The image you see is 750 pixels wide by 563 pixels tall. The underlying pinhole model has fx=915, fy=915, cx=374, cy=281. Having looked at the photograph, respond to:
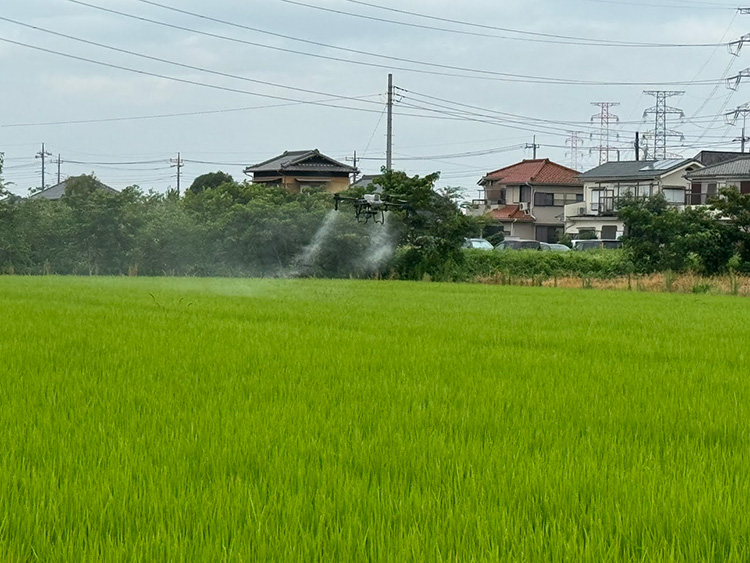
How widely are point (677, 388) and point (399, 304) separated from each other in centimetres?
984

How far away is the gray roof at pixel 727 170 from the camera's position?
4300 cm

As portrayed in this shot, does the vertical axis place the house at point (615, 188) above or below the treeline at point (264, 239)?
above

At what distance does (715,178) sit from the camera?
145 feet

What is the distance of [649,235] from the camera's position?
2717cm

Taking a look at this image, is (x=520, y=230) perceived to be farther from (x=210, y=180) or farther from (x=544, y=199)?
(x=210, y=180)

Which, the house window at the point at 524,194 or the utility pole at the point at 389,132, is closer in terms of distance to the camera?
the utility pole at the point at 389,132

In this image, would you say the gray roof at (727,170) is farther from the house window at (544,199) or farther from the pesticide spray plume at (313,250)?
the pesticide spray plume at (313,250)

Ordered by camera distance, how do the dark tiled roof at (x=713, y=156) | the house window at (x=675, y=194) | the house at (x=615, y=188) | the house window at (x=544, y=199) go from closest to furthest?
the house window at (x=675, y=194)
the house at (x=615, y=188)
the dark tiled roof at (x=713, y=156)
the house window at (x=544, y=199)

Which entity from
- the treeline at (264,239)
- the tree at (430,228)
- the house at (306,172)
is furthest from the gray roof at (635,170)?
the tree at (430,228)

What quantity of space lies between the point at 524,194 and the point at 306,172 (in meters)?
13.7

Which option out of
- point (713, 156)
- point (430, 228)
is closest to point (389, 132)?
point (430, 228)

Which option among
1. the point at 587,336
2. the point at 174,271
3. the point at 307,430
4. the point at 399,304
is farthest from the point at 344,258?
the point at 307,430

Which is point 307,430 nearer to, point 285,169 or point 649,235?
point 649,235

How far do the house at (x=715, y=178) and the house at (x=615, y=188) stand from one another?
4.68 feet
